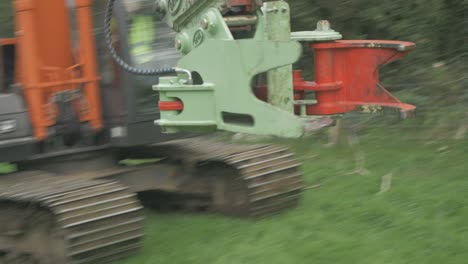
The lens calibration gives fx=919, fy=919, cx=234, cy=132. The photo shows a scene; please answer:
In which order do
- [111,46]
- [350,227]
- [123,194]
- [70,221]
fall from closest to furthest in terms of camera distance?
[70,221]
[123,194]
[111,46]
[350,227]

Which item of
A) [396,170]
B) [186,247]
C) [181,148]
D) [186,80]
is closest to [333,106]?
[186,80]

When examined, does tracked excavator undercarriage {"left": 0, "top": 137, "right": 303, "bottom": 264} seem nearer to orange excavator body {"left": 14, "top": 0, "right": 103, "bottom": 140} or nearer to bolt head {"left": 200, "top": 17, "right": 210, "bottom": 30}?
orange excavator body {"left": 14, "top": 0, "right": 103, "bottom": 140}

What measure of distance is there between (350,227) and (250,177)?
75cm

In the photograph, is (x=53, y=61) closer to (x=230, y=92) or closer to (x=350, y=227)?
(x=230, y=92)

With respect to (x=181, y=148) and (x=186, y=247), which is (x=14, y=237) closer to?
(x=186, y=247)

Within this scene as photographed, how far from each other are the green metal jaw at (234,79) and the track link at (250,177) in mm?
999

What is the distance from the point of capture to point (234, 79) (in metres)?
5.07

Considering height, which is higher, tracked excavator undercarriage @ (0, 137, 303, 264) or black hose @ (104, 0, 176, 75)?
black hose @ (104, 0, 176, 75)

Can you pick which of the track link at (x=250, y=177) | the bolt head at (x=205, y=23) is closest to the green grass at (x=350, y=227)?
the track link at (x=250, y=177)

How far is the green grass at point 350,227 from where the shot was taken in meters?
5.39

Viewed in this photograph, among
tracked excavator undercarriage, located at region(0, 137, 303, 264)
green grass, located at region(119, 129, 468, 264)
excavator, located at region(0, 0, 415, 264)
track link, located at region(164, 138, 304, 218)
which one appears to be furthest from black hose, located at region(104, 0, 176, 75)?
green grass, located at region(119, 129, 468, 264)

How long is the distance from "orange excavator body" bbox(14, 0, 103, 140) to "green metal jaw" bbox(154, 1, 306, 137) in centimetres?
82

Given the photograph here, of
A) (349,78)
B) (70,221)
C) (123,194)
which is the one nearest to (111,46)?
(123,194)

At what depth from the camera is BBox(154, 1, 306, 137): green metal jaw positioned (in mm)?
4934
